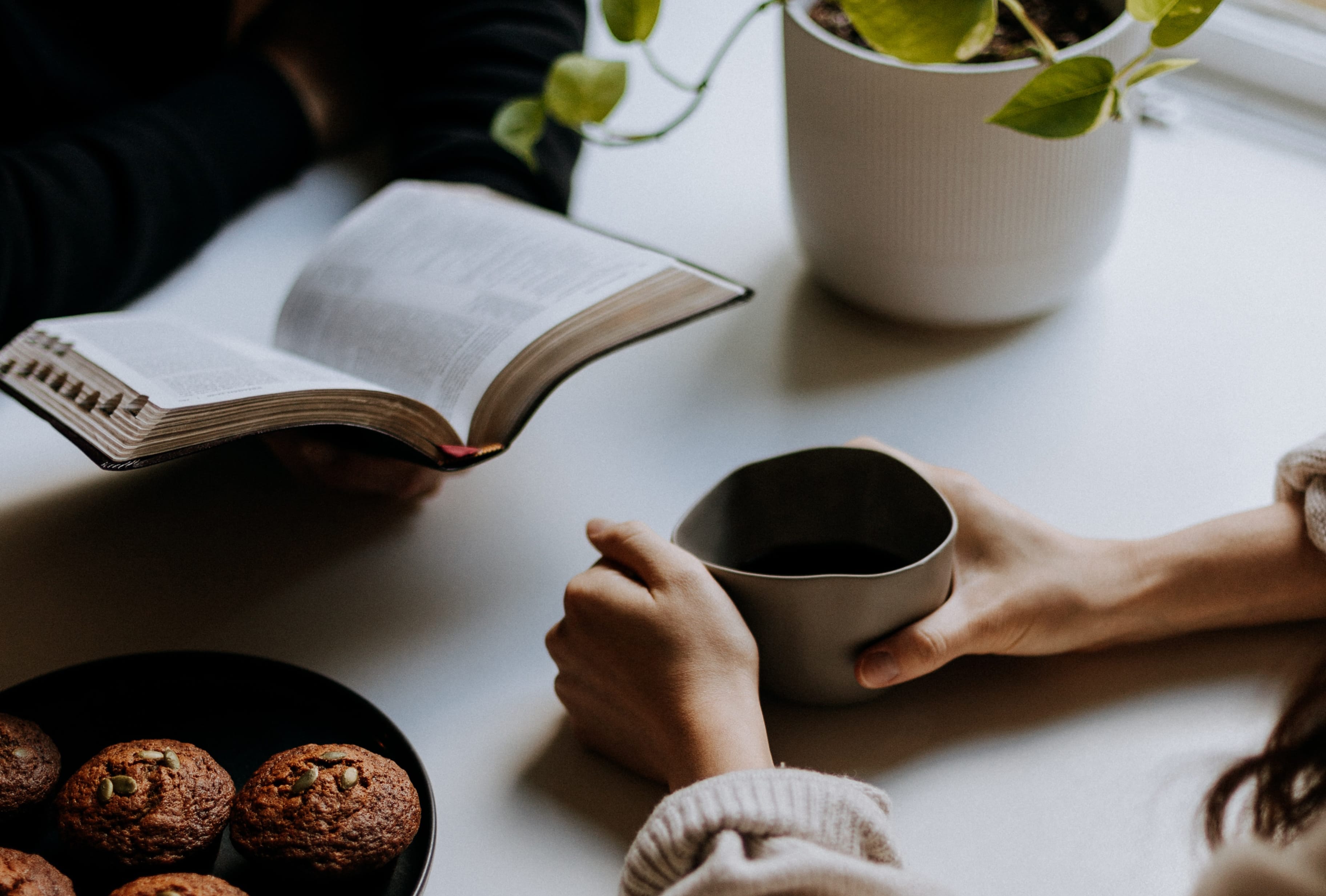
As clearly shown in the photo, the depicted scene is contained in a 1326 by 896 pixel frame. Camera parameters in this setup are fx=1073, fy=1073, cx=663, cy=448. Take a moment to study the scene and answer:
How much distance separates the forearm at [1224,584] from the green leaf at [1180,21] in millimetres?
270

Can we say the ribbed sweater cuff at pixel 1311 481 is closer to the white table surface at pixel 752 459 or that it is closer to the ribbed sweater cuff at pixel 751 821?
the white table surface at pixel 752 459

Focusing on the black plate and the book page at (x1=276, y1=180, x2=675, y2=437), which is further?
the book page at (x1=276, y1=180, x2=675, y2=437)

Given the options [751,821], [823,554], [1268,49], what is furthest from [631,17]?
[1268,49]

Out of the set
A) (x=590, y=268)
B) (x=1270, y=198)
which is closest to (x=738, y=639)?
(x=590, y=268)

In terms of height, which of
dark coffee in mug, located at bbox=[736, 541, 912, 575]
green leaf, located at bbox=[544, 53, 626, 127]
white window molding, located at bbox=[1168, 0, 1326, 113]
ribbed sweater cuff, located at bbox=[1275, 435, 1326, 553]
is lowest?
dark coffee in mug, located at bbox=[736, 541, 912, 575]

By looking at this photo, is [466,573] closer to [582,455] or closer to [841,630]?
[582,455]

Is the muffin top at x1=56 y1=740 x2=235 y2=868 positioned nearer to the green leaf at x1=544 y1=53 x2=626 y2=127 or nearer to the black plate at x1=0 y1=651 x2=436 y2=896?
the black plate at x1=0 y1=651 x2=436 y2=896

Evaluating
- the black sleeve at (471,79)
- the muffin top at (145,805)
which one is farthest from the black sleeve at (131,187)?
the muffin top at (145,805)

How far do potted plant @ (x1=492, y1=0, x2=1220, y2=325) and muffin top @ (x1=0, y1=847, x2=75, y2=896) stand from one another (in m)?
0.51

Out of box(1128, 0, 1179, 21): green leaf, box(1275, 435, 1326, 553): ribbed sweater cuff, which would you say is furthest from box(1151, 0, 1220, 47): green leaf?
box(1275, 435, 1326, 553): ribbed sweater cuff

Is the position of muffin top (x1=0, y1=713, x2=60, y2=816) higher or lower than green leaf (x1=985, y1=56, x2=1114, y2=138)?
lower

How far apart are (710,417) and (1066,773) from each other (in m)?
0.34

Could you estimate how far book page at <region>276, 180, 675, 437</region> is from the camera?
26.4 inches

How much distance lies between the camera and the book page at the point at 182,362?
586 millimetres
